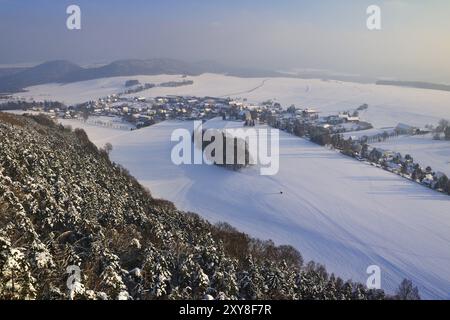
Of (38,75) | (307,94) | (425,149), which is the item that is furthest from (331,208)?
(307,94)

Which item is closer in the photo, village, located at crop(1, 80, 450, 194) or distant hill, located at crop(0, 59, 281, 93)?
village, located at crop(1, 80, 450, 194)

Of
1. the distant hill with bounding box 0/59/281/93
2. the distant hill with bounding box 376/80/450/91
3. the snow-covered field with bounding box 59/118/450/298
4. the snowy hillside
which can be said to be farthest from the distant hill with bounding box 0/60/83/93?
the distant hill with bounding box 376/80/450/91

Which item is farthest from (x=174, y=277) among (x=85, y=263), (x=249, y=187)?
(x=249, y=187)

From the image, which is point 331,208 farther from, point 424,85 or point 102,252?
point 424,85

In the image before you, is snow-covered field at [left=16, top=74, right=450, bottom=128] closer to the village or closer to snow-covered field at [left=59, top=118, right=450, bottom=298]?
the village

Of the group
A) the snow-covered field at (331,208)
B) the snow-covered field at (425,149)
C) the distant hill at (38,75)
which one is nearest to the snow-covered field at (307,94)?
the distant hill at (38,75)

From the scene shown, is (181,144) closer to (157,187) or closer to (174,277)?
A: (157,187)
